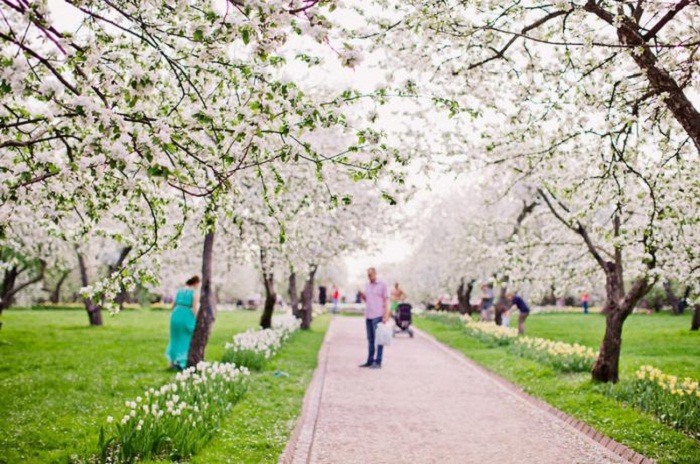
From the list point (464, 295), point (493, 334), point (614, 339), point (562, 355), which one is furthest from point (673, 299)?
point (614, 339)

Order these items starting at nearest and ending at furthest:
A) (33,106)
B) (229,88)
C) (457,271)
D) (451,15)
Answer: (229,88)
(451,15)
(33,106)
(457,271)

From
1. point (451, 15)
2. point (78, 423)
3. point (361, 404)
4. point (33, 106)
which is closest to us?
point (451, 15)

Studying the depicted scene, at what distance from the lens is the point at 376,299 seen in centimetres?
1512

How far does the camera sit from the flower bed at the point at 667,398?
823cm

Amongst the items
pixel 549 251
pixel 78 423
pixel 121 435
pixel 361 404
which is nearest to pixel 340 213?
pixel 549 251

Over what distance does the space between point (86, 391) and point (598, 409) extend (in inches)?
318

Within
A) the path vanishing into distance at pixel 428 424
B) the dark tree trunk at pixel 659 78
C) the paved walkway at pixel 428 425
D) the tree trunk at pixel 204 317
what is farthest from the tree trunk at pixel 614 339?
the tree trunk at pixel 204 317

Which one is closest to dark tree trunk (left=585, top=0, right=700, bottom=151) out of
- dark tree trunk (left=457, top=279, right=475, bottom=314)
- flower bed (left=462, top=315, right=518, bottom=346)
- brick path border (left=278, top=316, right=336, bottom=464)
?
brick path border (left=278, top=316, right=336, bottom=464)

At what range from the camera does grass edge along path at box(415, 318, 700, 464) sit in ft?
24.3

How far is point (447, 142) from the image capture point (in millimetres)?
11008

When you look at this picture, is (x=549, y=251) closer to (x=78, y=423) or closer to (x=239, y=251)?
(x=239, y=251)

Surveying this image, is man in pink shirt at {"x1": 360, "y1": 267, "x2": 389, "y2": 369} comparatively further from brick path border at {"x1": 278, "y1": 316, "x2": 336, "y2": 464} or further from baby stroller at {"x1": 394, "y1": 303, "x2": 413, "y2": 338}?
baby stroller at {"x1": 394, "y1": 303, "x2": 413, "y2": 338}

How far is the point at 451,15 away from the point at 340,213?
1634cm

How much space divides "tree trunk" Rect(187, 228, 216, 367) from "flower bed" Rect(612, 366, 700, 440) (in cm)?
780
